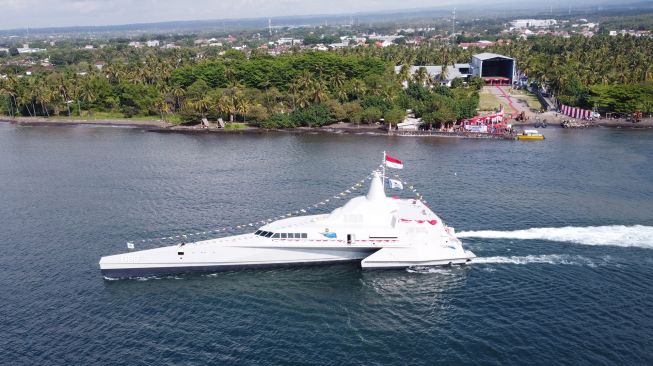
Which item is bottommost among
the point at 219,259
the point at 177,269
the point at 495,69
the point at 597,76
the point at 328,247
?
the point at 177,269

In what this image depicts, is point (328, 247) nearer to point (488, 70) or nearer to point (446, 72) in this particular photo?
point (446, 72)

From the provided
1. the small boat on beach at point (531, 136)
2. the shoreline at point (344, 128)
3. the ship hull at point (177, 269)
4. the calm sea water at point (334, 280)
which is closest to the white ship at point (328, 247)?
the ship hull at point (177, 269)

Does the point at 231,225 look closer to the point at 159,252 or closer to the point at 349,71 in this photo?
the point at 159,252

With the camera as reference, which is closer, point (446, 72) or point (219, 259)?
point (219, 259)

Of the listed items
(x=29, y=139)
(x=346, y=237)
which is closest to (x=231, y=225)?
(x=346, y=237)

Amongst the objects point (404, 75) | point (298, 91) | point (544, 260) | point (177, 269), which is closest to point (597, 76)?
point (404, 75)

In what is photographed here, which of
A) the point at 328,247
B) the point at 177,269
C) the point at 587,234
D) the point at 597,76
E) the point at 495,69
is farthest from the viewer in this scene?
the point at 495,69

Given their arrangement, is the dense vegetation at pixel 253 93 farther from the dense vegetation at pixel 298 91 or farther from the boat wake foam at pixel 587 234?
the boat wake foam at pixel 587 234
